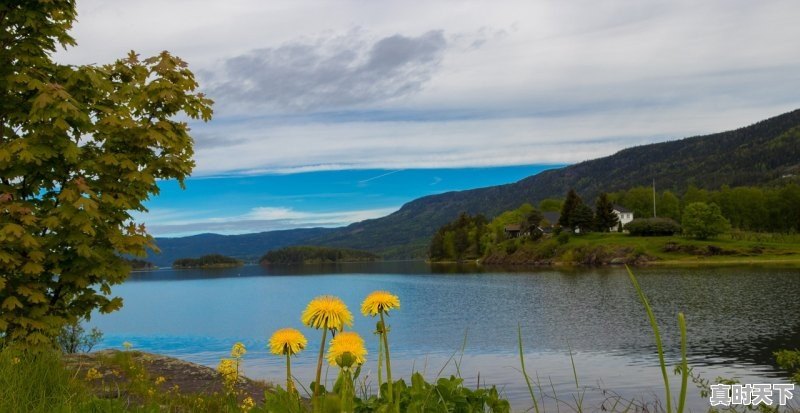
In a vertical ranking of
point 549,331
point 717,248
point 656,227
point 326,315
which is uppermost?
point 656,227

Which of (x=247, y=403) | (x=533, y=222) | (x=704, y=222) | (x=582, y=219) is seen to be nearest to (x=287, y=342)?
(x=247, y=403)

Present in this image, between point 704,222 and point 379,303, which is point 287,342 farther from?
point 704,222

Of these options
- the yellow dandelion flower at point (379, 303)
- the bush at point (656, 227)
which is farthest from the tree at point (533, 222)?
the yellow dandelion flower at point (379, 303)

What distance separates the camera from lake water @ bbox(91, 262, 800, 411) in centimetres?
2844

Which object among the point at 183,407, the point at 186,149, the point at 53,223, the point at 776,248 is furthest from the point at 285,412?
the point at 776,248

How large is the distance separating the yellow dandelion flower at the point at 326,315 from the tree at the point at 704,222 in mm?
152092

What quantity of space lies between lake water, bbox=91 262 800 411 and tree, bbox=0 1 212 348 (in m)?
7.55

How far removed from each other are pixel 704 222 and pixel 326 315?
6050 inches

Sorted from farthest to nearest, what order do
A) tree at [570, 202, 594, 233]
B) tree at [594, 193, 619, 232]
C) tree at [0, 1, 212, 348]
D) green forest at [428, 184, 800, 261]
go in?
tree at [570, 202, 594, 233], tree at [594, 193, 619, 232], green forest at [428, 184, 800, 261], tree at [0, 1, 212, 348]

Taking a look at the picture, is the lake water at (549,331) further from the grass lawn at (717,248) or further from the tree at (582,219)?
the tree at (582,219)

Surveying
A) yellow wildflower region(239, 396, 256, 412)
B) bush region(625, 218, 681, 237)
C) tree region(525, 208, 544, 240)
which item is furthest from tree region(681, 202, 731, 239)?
yellow wildflower region(239, 396, 256, 412)

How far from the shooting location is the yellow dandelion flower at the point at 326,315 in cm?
304

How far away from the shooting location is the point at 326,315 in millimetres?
3080

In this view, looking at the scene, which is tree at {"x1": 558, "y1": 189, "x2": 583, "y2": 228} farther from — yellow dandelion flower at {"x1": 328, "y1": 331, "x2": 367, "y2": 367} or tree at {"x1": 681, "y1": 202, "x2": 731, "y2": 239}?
yellow dandelion flower at {"x1": 328, "y1": 331, "x2": 367, "y2": 367}
